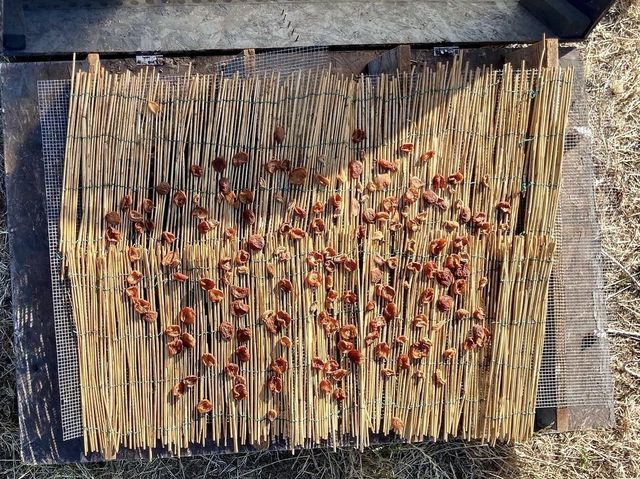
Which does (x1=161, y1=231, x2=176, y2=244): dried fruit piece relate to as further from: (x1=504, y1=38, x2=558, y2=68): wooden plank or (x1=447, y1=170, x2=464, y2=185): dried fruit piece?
(x1=504, y1=38, x2=558, y2=68): wooden plank

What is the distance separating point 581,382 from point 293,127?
4.50 feet

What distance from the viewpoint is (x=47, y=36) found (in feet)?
7.47

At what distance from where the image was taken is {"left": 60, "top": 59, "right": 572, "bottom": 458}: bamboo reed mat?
2.06 m

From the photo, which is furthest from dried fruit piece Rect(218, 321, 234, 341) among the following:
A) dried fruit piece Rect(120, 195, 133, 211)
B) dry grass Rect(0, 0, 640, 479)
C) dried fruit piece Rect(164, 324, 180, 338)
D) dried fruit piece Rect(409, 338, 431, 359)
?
dry grass Rect(0, 0, 640, 479)

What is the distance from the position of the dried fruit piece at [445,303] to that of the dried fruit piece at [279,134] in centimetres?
75

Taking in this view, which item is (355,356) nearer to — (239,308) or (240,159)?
(239,308)

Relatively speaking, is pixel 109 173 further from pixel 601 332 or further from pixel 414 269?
pixel 601 332

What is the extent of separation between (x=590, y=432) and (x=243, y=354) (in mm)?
1669

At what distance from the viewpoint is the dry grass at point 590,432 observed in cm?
262

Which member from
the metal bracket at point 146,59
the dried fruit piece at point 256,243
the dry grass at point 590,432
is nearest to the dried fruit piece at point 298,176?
the dried fruit piece at point 256,243

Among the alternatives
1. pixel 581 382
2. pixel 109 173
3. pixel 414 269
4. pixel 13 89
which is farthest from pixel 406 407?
pixel 13 89

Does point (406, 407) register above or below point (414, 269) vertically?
below

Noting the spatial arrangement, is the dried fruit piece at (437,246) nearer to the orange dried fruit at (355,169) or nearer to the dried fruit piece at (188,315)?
the orange dried fruit at (355,169)

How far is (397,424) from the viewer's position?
209 cm
